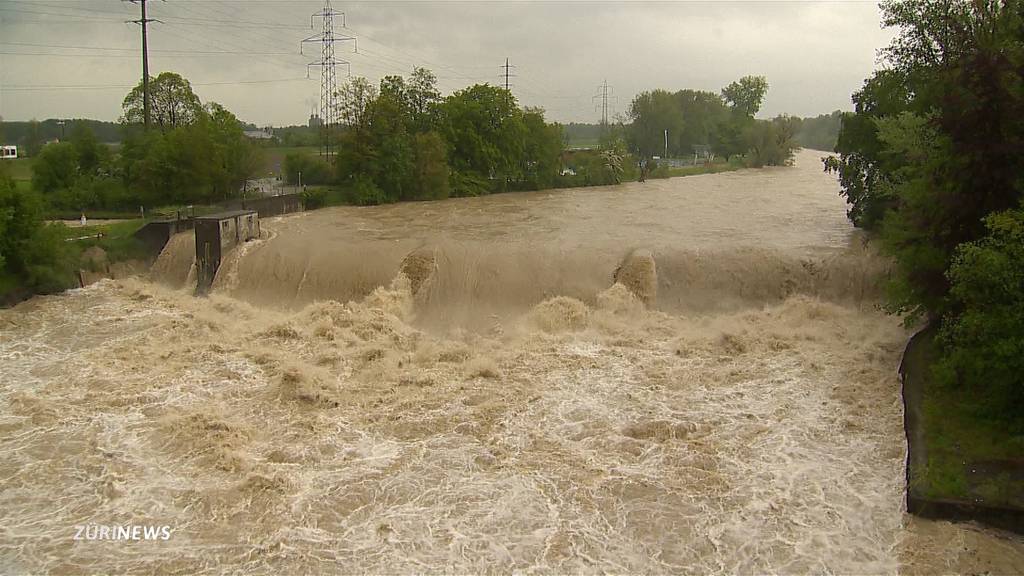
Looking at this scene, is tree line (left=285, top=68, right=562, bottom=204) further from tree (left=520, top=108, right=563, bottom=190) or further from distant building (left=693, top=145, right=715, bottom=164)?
distant building (left=693, top=145, right=715, bottom=164)

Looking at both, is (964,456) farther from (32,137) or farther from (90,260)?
(32,137)

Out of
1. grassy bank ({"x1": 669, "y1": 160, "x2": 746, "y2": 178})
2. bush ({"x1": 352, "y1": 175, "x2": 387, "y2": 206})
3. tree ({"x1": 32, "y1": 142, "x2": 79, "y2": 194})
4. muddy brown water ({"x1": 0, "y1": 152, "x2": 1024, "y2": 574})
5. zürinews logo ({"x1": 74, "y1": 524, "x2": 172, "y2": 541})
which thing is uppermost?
grassy bank ({"x1": 669, "y1": 160, "x2": 746, "y2": 178})

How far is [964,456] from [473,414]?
7.05 metres

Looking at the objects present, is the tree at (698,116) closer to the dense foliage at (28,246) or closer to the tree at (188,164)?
the tree at (188,164)

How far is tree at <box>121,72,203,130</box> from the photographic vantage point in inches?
1448

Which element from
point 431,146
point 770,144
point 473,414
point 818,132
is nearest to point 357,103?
point 431,146

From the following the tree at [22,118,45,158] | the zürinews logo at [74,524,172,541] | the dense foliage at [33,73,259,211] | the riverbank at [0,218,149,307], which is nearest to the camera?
the zürinews logo at [74,524,172,541]

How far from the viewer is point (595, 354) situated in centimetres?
1537

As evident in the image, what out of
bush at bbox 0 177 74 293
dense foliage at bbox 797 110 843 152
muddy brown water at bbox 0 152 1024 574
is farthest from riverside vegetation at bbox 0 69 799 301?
dense foliage at bbox 797 110 843 152

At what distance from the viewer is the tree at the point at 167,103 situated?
3678 centimetres

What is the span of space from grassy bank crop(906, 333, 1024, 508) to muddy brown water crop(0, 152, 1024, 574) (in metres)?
0.48

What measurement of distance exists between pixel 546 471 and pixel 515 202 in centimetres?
2787

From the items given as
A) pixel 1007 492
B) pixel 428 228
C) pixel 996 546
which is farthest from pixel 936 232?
pixel 428 228

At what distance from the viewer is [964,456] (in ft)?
32.0
